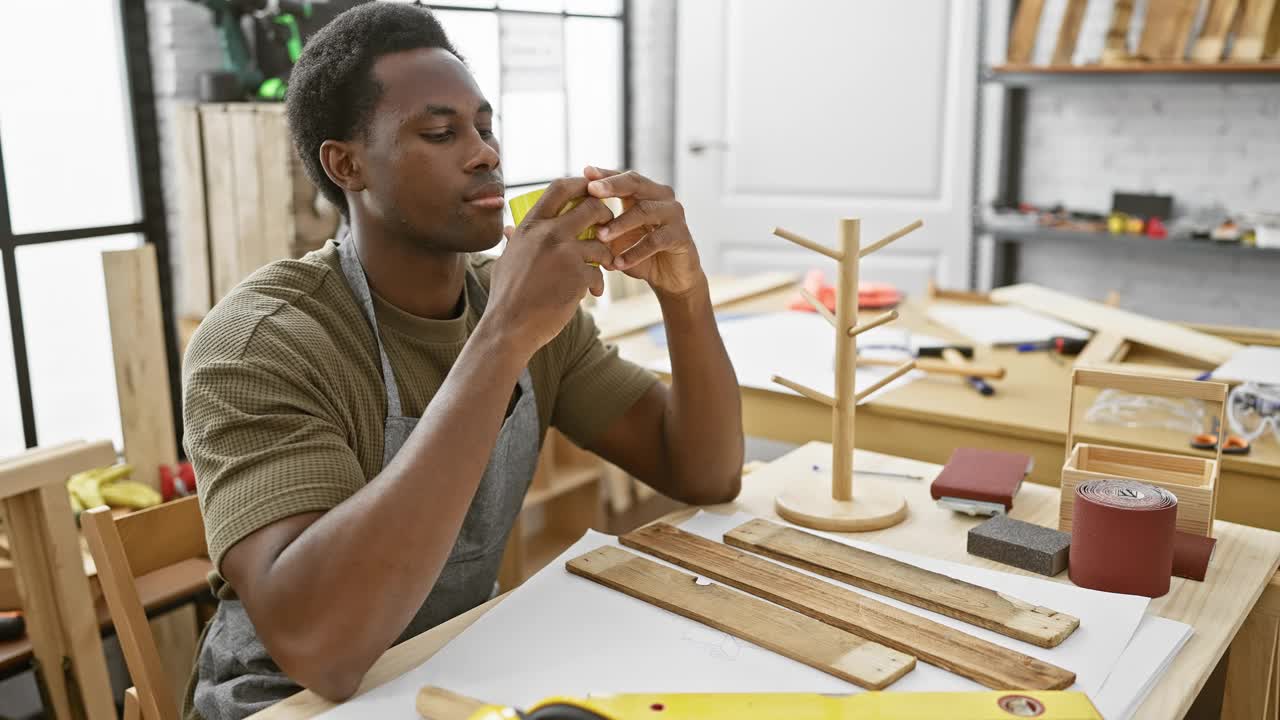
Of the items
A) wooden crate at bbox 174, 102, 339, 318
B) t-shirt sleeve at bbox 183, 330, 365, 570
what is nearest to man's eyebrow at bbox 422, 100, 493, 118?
t-shirt sleeve at bbox 183, 330, 365, 570

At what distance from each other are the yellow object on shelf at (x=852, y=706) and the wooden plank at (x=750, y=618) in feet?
0.20

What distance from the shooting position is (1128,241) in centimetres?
389

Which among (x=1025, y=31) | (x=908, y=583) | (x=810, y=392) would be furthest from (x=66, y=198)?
(x=1025, y=31)

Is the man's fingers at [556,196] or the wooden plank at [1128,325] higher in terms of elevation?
the man's fingers at [556,196]

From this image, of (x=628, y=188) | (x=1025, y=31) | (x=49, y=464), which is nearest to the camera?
(x=628, y=188)

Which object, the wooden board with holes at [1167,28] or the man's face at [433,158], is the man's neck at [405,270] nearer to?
the man's face at [433,158]

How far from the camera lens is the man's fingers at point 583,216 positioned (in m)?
1.21

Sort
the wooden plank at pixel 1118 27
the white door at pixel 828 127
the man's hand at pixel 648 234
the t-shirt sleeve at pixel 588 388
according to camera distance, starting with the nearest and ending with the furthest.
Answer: the man's hand at pixel 648 234 → the t-shirt sleeve at pixel 588 388 → the wooden plank at pixel 1118 27 → the white door at pixel 828 127

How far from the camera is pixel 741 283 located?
2973 mm

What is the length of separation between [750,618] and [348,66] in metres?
0.79

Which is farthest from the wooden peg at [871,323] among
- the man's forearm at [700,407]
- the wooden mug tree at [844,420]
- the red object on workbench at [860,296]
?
the red object on workbench at [860,296]

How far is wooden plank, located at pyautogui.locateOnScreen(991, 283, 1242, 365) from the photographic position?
6.64 ft

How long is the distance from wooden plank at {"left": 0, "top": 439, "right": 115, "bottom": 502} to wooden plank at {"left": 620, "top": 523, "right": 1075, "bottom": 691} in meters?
0.77

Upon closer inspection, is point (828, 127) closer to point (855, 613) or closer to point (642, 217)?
point (642, 217)
